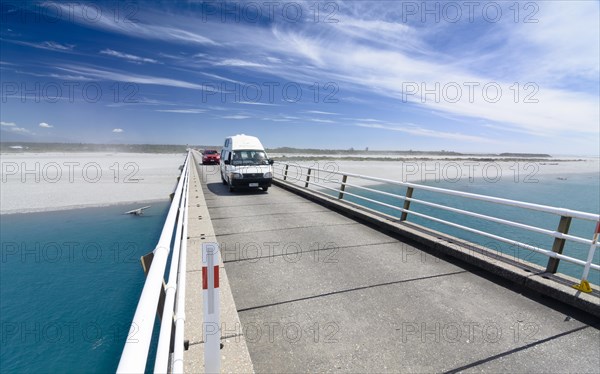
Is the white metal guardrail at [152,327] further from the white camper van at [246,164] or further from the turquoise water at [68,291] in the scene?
the white camper van at [246,164]

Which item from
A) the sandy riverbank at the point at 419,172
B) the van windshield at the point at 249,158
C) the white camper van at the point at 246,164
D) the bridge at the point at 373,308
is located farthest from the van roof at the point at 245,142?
the bridge at the point at 373,308

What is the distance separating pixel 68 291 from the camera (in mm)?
8070

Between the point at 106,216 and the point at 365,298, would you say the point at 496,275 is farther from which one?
the point at 106,216

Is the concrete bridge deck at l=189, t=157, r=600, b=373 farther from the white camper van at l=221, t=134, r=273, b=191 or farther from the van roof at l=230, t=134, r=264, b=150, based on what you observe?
the van roof at l=230, t=134, r=264, b=150

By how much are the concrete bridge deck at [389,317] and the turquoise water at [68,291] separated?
335cm

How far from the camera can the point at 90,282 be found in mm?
8617

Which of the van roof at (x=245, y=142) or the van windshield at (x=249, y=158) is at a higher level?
the van roof at (x=245, y=142)

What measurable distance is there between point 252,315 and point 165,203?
18.6m

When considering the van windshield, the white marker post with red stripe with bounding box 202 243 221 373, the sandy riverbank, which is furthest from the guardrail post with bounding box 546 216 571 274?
the sandy riverbank

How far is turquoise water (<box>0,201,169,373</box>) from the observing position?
579 cm

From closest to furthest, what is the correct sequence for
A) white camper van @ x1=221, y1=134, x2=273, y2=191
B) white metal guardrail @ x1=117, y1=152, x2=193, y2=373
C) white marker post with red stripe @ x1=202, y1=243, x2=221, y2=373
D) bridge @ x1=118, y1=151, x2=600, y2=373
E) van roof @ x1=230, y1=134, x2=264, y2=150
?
white metal guardrail @ x1=117, y1=152, x2=193, y2=373, white marker post with red stripe @ x1=202, y1=243, x2=221, y2=373, bridge @ x1=118, y1=151, x2=600, y2=373, white camper van @ x1=221, y1=134, x2=273, y2=191, van roof @ x1=230, y1=134, x2=264, y2=150

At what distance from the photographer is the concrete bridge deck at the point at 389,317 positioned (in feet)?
10.3

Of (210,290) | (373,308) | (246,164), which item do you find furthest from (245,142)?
(210,290)

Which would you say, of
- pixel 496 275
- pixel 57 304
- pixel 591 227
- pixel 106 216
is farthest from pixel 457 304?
pixel 591 227
